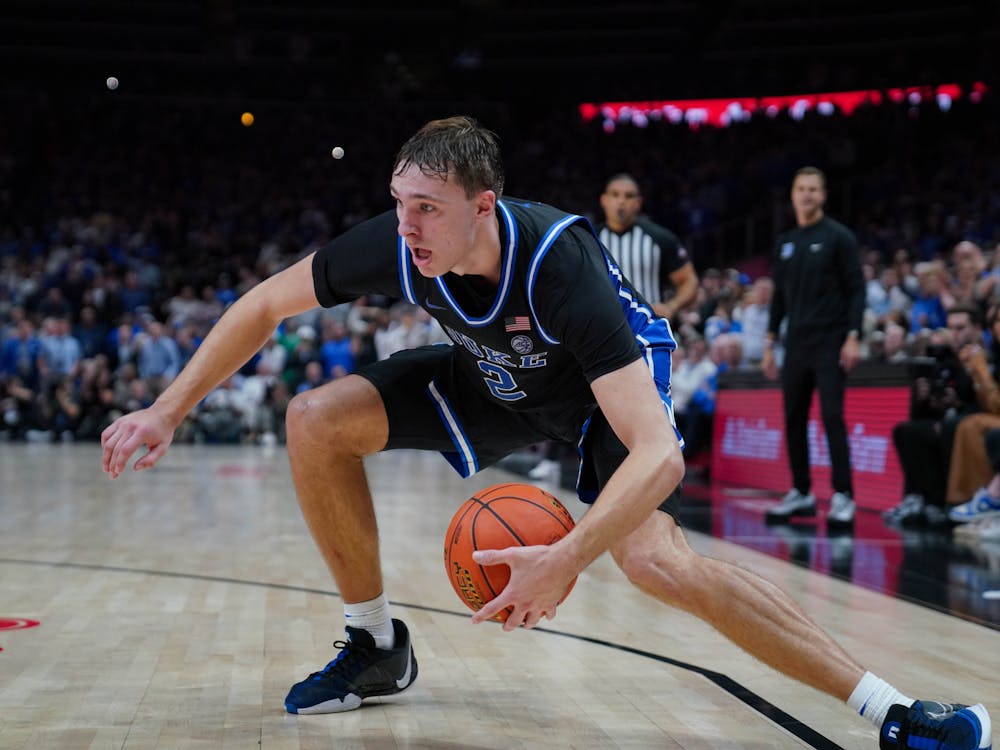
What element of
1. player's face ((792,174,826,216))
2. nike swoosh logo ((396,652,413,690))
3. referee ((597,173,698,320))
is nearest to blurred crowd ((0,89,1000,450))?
player's face ((792,174,826,216))

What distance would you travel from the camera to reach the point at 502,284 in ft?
9.59

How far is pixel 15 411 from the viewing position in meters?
18.1

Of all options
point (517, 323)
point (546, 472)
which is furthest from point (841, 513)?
point (517, 323)

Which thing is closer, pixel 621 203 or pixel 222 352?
pixel 222 352

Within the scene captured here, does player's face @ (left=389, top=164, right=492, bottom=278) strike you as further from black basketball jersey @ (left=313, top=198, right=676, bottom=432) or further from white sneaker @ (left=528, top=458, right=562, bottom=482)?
white sneaker @ (left=528, top=458, right=562, bottom=482)

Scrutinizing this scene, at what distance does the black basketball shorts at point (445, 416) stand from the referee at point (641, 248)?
160 inches

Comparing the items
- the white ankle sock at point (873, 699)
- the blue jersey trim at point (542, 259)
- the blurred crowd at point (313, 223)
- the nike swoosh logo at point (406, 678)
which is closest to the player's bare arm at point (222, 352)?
the blue jersey trim at point (542, 259)

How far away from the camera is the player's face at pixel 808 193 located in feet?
24.8

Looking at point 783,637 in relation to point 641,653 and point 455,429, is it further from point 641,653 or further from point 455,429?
point 641,653

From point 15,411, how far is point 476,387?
645 inches

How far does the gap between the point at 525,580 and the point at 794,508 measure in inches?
232

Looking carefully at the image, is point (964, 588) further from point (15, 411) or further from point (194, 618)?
point (15, 411)

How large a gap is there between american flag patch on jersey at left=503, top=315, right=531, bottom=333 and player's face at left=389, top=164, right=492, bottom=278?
24 cm

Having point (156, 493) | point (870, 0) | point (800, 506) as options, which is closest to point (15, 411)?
point (156, 493)
